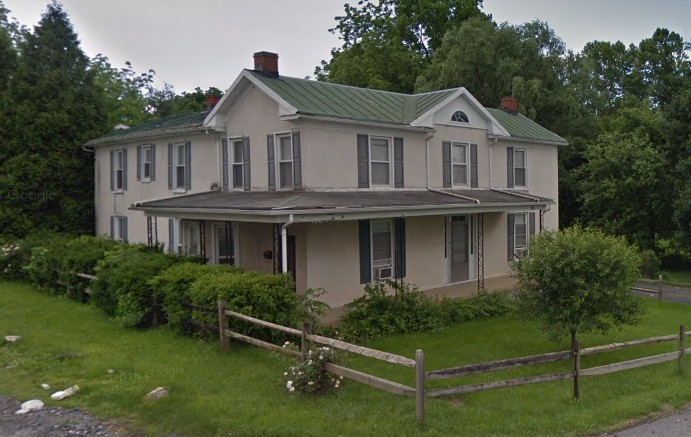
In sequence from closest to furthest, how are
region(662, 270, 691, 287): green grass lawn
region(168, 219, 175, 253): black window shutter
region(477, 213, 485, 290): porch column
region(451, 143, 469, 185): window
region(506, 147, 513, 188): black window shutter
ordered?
region(477, 213, 485, 290): porch column, region(451, 143, 469, 185): window, region(168, 219, 175, 253): black window shutter, region(506, 147, 513, 188): black window shutter, region(662, 270, 691, 287): green grass lawn

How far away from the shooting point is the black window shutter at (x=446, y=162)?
59.2ft

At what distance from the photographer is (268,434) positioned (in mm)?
7051

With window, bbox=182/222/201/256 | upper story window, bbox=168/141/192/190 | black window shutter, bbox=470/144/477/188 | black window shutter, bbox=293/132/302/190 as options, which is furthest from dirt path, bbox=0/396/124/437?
black window shutter, bbox=470/144/477/188

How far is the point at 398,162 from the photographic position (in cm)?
1661

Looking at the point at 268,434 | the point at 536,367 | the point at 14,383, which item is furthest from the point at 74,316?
the point at 536,367

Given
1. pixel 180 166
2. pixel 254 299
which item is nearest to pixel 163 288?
pixel 254 299

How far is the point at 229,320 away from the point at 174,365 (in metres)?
1.30

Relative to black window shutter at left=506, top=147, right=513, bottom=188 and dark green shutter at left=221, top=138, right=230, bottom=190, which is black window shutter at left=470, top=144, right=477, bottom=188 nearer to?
black window shutter at left=506, top=147, right=513, bottom=188

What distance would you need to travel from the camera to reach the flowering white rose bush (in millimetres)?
8297

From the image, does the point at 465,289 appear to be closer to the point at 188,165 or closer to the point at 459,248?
the point at 459,248

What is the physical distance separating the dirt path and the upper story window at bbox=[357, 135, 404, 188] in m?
9.52

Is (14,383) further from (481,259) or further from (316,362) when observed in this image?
(481,259)

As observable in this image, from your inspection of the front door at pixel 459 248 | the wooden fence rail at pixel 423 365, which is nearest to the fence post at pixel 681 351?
the wooden fence rail at pixel 423 365

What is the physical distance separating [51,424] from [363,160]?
1021 centimetres
